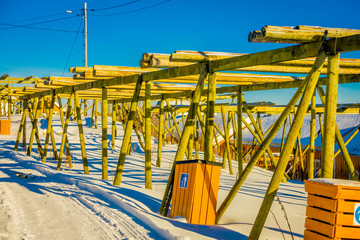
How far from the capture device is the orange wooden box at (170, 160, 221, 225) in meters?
6.56

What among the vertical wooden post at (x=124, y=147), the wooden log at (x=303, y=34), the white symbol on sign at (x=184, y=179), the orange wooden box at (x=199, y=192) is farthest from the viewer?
the vertical wooden post at (x=124, y=147)

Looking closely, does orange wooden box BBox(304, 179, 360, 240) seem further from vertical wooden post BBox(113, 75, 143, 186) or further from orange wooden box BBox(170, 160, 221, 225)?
vertical wooden post BBox(113, 75, 143, 186)

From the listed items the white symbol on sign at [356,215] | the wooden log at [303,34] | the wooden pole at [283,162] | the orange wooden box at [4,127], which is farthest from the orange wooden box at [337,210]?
the orange wooden box at [4,127]

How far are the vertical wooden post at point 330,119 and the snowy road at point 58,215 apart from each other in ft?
9.44

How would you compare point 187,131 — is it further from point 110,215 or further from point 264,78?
point 264,78

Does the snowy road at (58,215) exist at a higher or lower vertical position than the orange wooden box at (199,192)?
lower

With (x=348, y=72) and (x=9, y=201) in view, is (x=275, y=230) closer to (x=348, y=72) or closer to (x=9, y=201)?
(x=348, y=72)

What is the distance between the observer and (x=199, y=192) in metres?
6.58

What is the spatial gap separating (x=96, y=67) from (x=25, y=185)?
382cm

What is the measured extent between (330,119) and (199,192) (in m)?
2.47

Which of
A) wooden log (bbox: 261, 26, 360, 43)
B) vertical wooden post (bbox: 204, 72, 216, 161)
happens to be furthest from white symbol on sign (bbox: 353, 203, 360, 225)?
vertical wooden post (bbox: 204, 72, 216, 161)

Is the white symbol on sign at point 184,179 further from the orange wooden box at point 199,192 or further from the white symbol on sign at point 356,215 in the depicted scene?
the white symbol on sign at point 356,215

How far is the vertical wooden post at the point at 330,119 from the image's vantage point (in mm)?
5418

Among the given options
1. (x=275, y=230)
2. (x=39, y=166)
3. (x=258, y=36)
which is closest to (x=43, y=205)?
(x=275, y=230)
